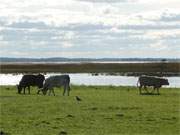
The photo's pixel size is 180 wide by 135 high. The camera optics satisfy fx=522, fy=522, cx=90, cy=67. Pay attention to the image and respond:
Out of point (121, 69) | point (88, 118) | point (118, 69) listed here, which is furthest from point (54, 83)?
point (118, 69)

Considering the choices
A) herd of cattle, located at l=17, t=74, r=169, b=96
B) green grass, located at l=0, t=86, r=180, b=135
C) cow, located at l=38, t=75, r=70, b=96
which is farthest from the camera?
herd of cattle, located at l=17, t=74, r=169, b=96

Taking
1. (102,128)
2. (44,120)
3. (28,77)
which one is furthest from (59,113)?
(28,77)

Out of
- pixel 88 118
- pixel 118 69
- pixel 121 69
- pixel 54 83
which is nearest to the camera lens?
pixel 88 118

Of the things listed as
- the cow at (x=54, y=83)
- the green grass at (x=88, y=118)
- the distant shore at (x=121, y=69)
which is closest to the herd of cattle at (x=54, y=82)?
the cow at (x=54, y=83)

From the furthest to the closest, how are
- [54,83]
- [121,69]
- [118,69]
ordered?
[118,69], [121,69], [54,83]

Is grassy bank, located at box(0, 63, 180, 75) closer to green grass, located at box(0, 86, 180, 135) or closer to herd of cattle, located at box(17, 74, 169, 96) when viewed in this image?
herd of cattle, located at box(17, 74, 169, 96)

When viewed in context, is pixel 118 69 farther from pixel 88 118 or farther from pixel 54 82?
pixel 88 118

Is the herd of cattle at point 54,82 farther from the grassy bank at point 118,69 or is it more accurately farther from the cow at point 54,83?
the grassy bank at point 118,69

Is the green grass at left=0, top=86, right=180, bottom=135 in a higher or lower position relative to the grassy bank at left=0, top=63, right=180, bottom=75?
higher

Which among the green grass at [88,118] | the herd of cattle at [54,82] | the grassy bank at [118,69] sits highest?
the herd of cattle at [54,82]

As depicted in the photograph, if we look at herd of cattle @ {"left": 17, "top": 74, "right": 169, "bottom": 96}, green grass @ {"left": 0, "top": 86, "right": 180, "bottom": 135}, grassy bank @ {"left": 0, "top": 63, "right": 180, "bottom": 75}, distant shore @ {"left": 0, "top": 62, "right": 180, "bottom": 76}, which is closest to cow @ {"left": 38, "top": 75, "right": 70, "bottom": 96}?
herd of cattle @ {"left": 17, "top": 74, "right": 169, "bottom": 96}

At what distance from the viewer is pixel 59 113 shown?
71.5 feet

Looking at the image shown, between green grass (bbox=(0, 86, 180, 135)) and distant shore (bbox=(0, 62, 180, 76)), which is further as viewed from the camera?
distant shore (bbox=(0, 62, 180, 76))

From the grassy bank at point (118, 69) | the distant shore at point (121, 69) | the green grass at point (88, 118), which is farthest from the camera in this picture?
the grassy bank at point (118, 69)
